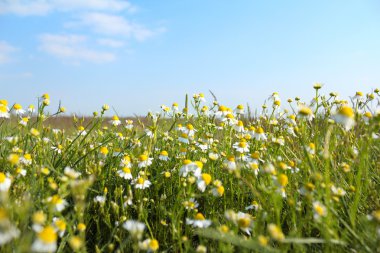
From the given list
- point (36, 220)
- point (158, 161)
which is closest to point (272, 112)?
point (158, 161)

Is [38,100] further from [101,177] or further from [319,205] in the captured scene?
[319,205]

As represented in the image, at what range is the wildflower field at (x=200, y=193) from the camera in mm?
1831

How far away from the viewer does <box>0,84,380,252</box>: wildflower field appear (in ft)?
6.01

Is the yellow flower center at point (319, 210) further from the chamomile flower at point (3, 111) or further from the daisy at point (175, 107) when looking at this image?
the daisy at point (175, 107)

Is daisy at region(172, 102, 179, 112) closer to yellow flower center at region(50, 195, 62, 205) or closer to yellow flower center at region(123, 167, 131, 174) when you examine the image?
yellow flower center at region(123, 167, 131, 174)

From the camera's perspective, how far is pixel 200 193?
113 inches

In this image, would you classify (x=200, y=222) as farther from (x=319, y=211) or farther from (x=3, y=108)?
(x=3, y=108)

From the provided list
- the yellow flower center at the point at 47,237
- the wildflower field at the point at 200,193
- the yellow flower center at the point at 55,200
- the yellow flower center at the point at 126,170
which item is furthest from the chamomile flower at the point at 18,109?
the yellow flower center at the point at 47,237

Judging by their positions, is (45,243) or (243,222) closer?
(45,243)

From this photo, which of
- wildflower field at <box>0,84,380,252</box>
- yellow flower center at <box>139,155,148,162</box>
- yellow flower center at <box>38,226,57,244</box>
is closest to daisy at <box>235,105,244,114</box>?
wildflower field at <box>0,84,380,252</box>

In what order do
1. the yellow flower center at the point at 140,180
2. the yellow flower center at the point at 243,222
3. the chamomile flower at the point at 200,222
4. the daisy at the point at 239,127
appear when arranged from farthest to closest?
the daisy at the point at 239,127
the yellow flower center at the point at 140,180
the chamomile flower at the point at 200,222
the yellow flower center at the point at 243,222

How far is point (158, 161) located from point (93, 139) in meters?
0.83

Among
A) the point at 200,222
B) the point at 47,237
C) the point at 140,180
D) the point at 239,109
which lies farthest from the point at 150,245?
the point at 239,109

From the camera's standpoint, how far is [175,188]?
3.07 metres
